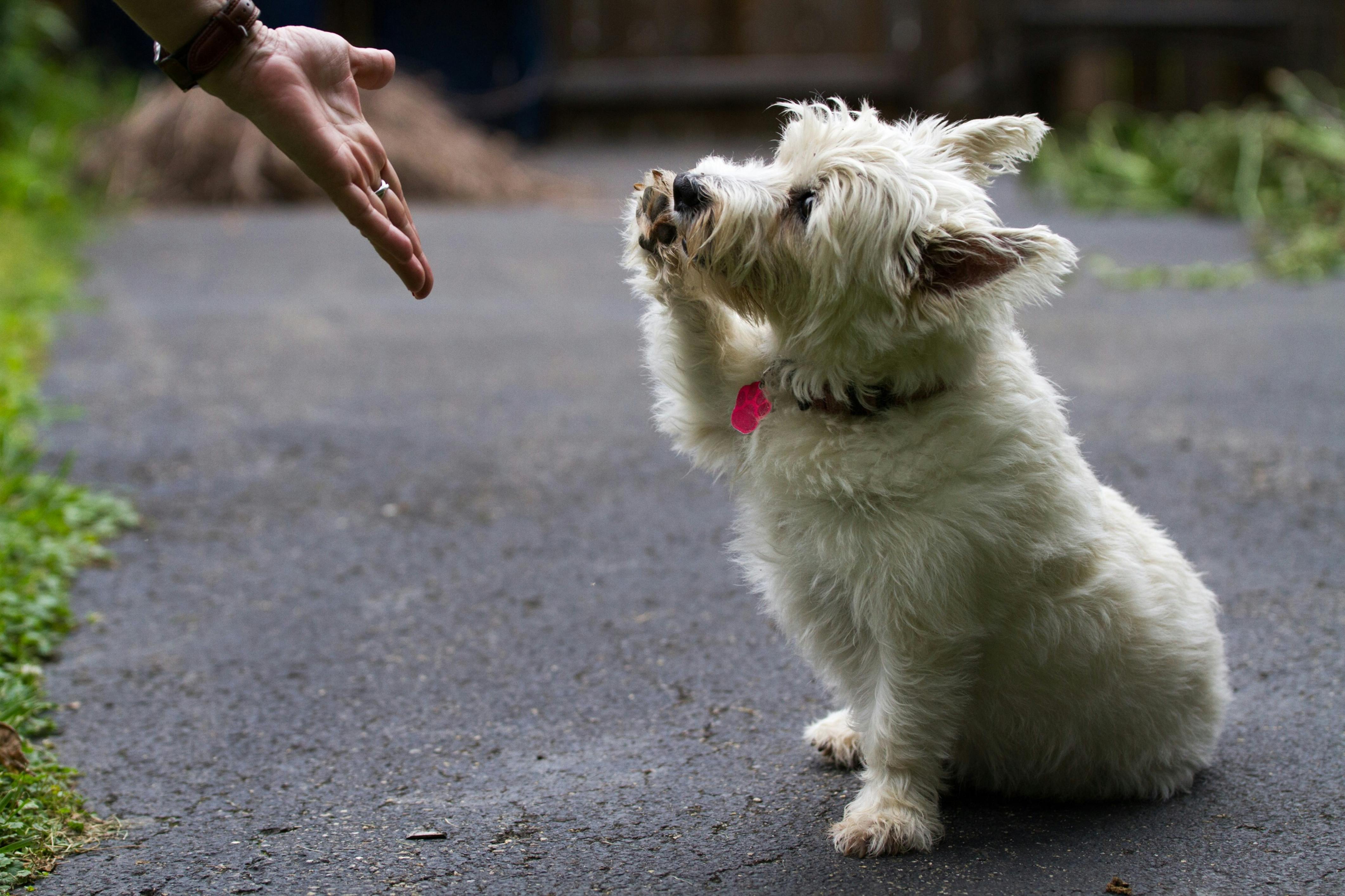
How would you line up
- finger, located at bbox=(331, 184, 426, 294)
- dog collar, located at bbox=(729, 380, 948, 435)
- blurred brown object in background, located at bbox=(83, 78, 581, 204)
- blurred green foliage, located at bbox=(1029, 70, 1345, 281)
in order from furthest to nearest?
1. blurred brown object in background, located at bbox=(83, 78, 581, 204)
2. blurred green foliage, located at bbox=(1029, 70, 1345, 281)
3. finger, located at bbox=(331, 184, 426, 294)
4. dog collar, located at bbox=(729, 380, 948, 435)

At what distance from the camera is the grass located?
266 cm

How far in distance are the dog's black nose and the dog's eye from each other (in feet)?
0.58

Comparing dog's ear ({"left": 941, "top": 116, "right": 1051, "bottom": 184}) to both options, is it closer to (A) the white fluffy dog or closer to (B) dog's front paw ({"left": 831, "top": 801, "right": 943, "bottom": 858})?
(A) the white fluffy dog

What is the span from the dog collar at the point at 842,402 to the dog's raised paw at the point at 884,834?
808 mm

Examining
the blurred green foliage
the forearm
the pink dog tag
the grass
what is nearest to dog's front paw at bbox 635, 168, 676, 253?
the pink dog tag

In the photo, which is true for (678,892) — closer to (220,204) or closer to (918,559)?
(918,559)

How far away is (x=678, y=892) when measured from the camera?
243 cm

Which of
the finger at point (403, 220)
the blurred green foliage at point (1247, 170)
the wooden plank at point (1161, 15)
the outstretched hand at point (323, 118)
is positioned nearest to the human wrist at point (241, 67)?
the outstretched hand at point (323, 118)

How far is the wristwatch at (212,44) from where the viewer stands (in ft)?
8.59

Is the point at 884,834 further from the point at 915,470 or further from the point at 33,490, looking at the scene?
the point at 33,490

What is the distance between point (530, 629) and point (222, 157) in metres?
8.69

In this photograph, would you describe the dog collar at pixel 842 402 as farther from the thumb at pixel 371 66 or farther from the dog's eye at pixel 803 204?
→ the thumb at pixel 371 66

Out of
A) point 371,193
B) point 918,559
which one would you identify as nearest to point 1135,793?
point 918,559

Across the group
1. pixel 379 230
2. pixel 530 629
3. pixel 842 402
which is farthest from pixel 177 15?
pixel 530 629
